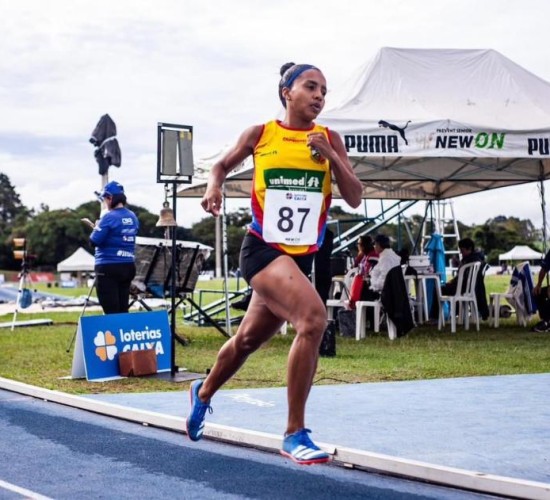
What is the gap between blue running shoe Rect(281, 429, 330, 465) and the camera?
14.1 feet

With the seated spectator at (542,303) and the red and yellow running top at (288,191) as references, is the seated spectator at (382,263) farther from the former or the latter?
the red and yellow running top at (288,191)

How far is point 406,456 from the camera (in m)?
4.97

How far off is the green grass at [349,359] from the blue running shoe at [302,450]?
402cm

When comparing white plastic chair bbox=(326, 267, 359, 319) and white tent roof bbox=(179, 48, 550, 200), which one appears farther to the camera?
white plastic chair bbox=(326, 267, 359, 319)

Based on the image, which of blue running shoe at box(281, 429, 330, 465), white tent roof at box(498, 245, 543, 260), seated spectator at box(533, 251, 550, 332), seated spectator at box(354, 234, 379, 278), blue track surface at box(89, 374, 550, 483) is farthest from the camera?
white tent roof at box(498, 245, 543, 260)

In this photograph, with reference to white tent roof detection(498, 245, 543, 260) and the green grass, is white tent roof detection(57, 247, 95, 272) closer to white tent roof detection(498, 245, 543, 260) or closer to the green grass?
white tent roof detection(498, 245, 543, 260)

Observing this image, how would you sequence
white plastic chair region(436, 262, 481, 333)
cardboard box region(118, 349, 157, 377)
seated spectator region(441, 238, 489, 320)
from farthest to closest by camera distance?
seated spectator region(441, 238, 489, 320)
white plastic chair region(436, 262, 481, 333)
cardboard box region(118, 349, 157, 377)

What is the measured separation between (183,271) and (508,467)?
341 inches

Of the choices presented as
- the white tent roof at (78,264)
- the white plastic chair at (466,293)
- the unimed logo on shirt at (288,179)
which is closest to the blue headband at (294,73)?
the unimed logo on shirt at (288,179)

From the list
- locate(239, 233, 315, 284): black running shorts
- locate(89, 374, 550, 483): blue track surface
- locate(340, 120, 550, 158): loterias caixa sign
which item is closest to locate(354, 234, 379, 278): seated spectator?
locate(340, 120, 550, 158): loterias caixa sign

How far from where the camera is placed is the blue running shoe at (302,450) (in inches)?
169

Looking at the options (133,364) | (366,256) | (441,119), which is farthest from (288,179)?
(366,256)

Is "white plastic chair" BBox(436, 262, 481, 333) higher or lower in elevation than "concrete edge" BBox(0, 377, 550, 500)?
higher

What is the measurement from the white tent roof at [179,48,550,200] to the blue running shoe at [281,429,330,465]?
344 inches
